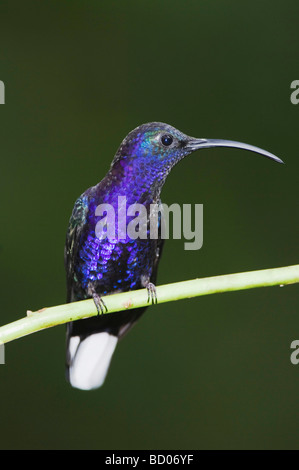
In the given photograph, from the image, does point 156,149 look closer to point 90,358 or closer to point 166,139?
point 166,139

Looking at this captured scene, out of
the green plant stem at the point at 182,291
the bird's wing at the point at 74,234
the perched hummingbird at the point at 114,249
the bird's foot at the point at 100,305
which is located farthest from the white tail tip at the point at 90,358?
the green plant stem at the point at 182,291

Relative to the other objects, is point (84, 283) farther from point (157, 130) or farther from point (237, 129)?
point (237, 129)

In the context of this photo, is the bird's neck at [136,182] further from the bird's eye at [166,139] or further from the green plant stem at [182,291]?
the green plant stem at [182,291]

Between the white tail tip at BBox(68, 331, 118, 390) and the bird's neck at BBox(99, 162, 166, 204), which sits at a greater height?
the bird's neck at BBox(99, 162, 166, 204)

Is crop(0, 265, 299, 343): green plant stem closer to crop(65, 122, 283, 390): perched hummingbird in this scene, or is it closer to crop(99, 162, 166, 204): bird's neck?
crop(65, 122, 283, 390): perched hummingbird

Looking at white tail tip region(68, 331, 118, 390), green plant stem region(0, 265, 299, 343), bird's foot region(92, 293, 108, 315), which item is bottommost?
green plant stem region(0, 265, 299, 343)

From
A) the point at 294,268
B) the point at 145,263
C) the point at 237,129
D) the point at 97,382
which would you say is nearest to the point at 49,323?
the point at 294,268

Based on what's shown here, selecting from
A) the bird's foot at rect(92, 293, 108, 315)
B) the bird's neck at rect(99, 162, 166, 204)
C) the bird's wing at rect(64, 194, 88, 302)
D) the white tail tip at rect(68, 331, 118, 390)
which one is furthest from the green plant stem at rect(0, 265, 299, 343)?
the white tail tip at rect(68, 331, 118, 390)
